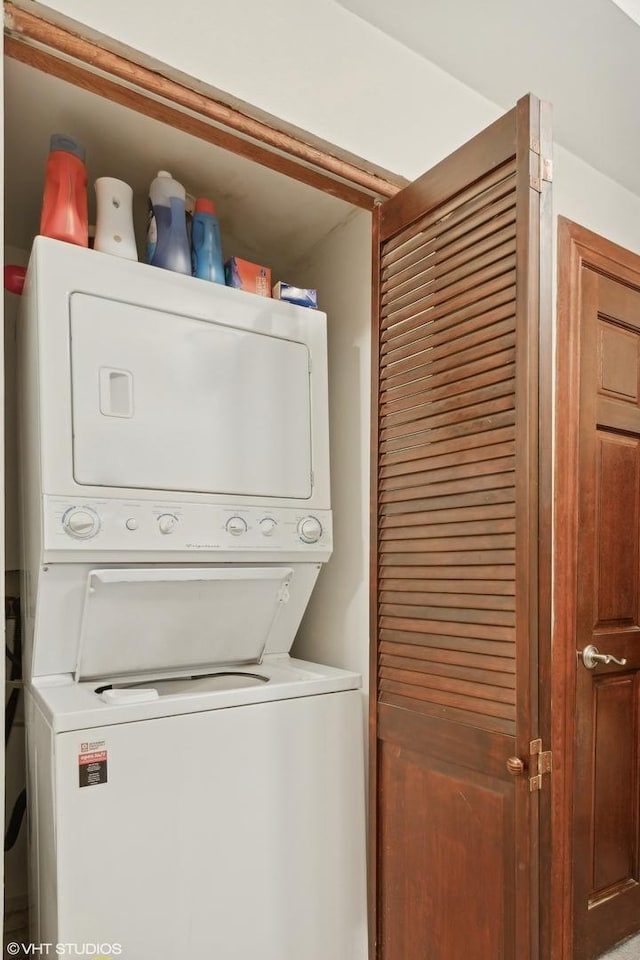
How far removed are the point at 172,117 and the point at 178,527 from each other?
94cm

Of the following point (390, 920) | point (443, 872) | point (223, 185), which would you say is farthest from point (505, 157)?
point (390, 920)

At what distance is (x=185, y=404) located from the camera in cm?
164

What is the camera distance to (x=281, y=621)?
1887 mm

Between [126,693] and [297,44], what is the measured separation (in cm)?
155

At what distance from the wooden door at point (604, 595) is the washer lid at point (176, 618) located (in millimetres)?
909

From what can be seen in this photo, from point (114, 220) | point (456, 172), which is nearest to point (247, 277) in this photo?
point (114, 220)

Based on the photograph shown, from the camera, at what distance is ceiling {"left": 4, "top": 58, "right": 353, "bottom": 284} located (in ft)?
5.04

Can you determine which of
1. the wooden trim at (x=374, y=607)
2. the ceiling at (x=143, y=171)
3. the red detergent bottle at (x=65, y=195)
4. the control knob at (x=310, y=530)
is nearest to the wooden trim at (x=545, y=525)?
→ the wooden trim at (x=374, y=607)

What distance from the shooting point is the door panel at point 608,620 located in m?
1.98

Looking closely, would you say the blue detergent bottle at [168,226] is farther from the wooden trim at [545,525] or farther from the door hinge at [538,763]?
the door hinge at [538,763]

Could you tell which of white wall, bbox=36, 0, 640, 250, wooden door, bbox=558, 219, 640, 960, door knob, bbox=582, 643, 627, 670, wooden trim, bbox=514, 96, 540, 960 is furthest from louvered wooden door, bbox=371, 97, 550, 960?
door knob, bbox=582, 643, 627, 670

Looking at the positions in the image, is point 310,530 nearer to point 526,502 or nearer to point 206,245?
point 526,502

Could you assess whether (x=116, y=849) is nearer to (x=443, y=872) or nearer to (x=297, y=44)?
(x=443, y=872)

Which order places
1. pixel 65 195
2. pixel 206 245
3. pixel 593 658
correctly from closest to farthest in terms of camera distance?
pixel 65 195
pixel 206 245
pixel 593 658
